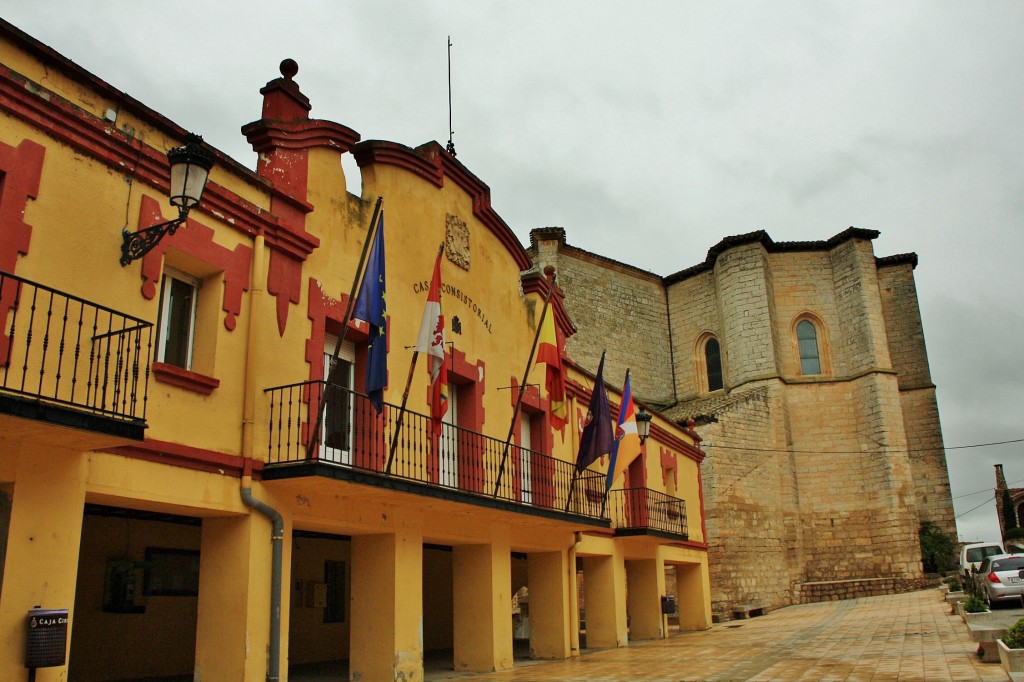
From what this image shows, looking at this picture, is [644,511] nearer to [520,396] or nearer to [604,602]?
[604,602]

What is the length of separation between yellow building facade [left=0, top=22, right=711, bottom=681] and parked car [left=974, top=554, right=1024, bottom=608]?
874cm

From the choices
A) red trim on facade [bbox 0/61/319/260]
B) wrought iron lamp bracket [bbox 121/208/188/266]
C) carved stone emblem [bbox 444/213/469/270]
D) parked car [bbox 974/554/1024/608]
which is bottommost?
parked car [bbox 974/554/1024/608]

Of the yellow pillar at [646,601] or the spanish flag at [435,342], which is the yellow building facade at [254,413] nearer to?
the spanish flag at [435,342]

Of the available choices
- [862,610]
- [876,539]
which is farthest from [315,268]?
[876,539]

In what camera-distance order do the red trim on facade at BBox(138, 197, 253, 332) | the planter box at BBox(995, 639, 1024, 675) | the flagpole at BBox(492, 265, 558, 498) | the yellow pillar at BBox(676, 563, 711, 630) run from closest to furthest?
the red trim on facade at BBox(138, 197, 253, 332)
the planter box at BBox(995, 639, 1024, 675)
the flagpole at BBox(492, 265, 558, 498)
the yellow pillar at BBox(676, 563, 711, 630)

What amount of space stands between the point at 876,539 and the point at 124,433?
109 ft

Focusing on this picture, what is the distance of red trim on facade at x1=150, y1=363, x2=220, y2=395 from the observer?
7844 millimetres

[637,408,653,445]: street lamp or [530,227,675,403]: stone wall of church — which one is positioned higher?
[530,227,675,403]: stone wall of church

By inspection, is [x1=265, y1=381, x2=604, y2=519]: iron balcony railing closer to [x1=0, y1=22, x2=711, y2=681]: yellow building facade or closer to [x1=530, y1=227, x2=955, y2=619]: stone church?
[x1=0, y1=22, x2=711, y2=681]: yellow building facade

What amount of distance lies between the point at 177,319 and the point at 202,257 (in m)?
0.71

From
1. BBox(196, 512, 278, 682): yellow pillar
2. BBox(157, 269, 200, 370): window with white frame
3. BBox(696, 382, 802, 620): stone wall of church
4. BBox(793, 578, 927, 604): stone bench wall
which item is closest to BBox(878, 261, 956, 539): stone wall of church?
BBox(793, 578, 927, 604): stone bench wall

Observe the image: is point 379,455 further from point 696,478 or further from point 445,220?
point 696,478

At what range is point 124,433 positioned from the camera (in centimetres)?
649

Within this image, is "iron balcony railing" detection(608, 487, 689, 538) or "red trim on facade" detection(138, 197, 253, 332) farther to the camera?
"iron balcony railing" detection(608, 487, 689, 538)
